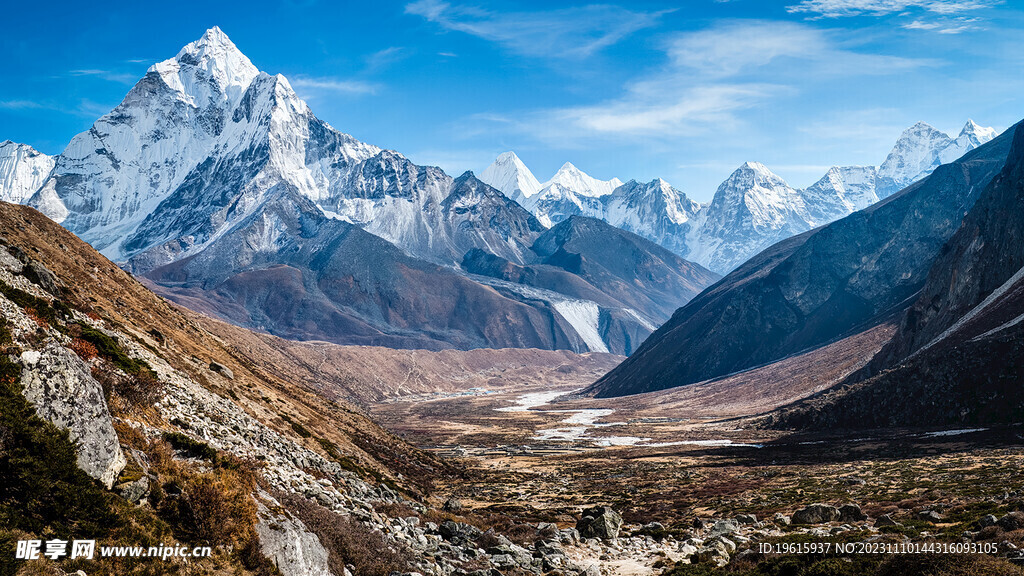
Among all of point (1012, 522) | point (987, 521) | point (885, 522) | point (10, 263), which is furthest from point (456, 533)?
point (10, 263)

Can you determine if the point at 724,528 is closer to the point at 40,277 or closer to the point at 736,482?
the point at 736,482

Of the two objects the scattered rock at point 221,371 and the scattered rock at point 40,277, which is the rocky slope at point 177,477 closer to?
the scattered rock at point 40,277

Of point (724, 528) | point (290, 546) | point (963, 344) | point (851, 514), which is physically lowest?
point (724, 528)

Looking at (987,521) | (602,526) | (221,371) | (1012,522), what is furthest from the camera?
(221,371)

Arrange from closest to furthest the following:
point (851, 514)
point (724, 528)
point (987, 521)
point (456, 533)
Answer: point (987, 521), point (456, 533), point (851, 514), point (724, 528)

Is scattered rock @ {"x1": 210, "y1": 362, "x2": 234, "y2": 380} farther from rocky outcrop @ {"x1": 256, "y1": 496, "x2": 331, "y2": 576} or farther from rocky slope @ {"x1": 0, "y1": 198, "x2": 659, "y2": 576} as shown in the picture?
rocky outcrop @ {"x1": 256, "y1": 496, "x2": 331, "y2": 576}

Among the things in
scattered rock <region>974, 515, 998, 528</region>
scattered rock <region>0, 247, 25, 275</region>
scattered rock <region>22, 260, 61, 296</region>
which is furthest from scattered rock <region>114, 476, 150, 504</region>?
scattered rock <region>974, 515, 998, 528</region>

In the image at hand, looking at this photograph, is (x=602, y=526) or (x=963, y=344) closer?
(x=602, y=526)

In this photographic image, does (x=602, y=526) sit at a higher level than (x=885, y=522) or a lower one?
lower

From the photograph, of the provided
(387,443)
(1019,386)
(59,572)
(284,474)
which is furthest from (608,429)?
(59,572)
